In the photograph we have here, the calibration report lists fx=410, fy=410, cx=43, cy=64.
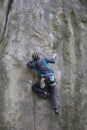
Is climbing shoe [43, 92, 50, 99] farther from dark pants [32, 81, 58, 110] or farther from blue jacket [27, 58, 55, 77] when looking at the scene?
blue jacket [27, 58, 55, 77]

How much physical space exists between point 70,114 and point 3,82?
2.44 m

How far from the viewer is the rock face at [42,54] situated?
13125 mm

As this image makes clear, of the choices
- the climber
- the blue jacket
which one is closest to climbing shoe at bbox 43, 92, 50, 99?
the climber

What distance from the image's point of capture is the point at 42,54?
1373cm

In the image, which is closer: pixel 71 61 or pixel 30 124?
pixel 30 124

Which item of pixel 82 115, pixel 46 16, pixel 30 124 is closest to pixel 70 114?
pixel 82 115

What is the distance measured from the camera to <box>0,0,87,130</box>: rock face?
13.1 m

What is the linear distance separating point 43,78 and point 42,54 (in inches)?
38.9

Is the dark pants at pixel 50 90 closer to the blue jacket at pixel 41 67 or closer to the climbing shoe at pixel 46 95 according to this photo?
the climbing shoe at pixel 46 95

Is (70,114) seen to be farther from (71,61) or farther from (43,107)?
(71,61)

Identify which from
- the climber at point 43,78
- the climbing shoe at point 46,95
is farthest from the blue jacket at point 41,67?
the climbing shoe at point 46,95

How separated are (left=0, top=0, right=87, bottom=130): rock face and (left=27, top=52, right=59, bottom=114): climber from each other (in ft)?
0.75

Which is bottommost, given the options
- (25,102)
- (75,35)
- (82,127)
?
(82,127)

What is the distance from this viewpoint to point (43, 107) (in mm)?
13250
